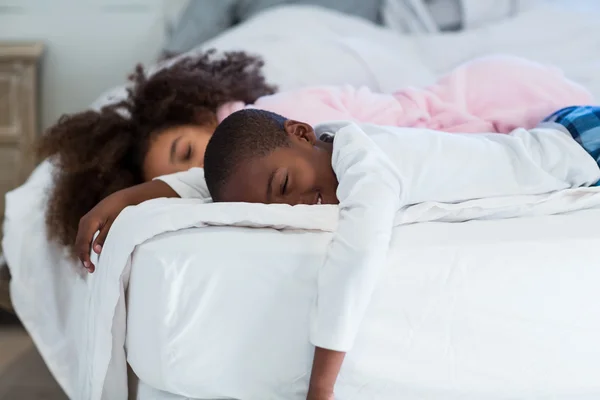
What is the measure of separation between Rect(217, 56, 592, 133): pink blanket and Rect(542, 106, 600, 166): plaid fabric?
168 millimetres

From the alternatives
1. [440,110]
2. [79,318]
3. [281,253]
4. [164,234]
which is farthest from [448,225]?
[79,318]

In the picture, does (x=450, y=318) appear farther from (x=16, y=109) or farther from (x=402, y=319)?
(x=16, y=109)

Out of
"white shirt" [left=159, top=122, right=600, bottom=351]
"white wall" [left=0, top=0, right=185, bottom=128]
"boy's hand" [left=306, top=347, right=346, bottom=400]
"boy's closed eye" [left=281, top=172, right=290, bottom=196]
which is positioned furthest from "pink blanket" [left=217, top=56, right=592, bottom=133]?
"white wall" [left=0, top=0, right=185, bottom=128]

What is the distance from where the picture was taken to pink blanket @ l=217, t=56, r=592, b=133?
1.31m

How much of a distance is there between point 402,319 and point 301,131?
40 cm

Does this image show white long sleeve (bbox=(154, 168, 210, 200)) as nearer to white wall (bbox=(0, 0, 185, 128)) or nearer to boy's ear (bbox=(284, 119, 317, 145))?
boy's ear (bbox=(284, 119, 317, 145))

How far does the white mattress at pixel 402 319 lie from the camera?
2.56ft

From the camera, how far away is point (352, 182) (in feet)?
2.81

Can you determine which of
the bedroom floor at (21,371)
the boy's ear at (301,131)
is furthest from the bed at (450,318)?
the bedroom floor at (21,371)

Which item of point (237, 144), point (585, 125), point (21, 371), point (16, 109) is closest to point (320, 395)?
point (237, 144)

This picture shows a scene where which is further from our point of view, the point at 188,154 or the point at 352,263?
the point at 188,154

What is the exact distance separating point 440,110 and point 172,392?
0.80 metres

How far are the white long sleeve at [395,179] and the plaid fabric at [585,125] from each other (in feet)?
0.08

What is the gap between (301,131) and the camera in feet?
3.52
